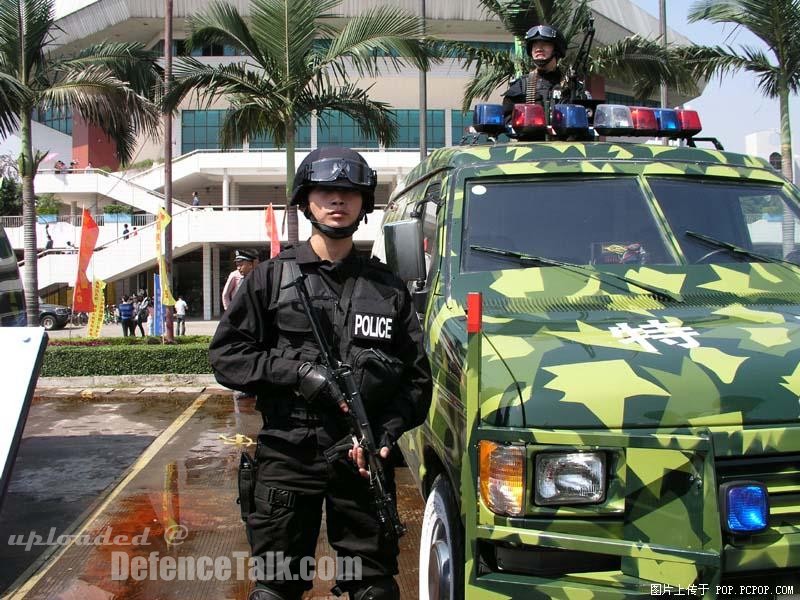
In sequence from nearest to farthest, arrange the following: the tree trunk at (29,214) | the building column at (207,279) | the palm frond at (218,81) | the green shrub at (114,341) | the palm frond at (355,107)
Result: the palm frond at (218,81) → the palm frond at (355,107) → the tree trunk at (29,214) → the green shrub at (114,341) → the building column at (207,279)

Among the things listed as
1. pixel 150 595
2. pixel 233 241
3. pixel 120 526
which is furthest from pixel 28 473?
pixel 233 241

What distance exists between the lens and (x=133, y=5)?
3631 cm

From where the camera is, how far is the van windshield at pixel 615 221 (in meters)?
3.58

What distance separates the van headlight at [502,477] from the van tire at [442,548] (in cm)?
41

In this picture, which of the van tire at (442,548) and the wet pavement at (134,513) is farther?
the wet pavement at (134,513)

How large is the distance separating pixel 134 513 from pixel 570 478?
394 centimetres

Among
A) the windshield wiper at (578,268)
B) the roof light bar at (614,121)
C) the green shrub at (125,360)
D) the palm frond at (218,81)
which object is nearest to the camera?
the windshield wiper at (578,268)

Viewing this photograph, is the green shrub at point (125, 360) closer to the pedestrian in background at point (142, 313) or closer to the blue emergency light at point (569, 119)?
the blue emergency light at point (569, 119)

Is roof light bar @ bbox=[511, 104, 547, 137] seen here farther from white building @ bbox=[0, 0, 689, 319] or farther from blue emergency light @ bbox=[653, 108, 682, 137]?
white building @ bbox=[0, 0, 689, 319]

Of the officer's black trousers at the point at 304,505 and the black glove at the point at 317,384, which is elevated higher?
the black glove at the point at 317,384

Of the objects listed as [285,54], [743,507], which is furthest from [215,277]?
[743,507]

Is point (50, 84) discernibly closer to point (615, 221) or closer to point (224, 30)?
point (224, 30)

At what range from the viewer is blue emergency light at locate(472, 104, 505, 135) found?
197 inches

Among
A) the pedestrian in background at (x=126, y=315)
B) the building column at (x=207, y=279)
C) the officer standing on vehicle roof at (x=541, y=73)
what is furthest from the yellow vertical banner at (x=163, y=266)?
the building column at (x=207, y=279)
